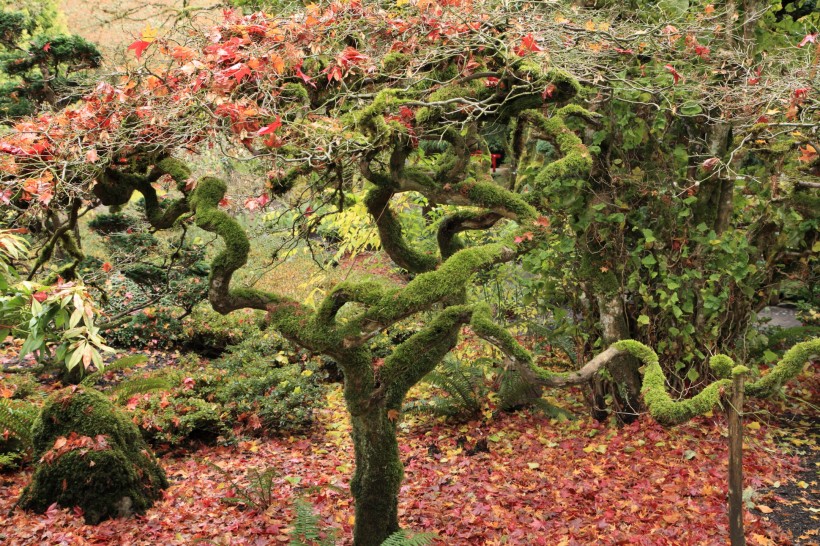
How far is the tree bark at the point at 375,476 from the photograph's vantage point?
14.6 ft

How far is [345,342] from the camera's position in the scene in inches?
155

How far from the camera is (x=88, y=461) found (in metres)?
5.29

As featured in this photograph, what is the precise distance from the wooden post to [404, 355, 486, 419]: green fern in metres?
3.81

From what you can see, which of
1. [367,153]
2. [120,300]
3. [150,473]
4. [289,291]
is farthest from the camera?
[289,291]

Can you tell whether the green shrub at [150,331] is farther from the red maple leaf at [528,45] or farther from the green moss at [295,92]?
the red maple leaf at [528,45]

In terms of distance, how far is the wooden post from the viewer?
364 cm

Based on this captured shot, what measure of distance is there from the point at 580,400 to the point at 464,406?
1.35 m

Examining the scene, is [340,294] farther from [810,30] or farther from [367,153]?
[810,30]

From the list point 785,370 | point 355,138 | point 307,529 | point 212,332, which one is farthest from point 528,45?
point 212,332

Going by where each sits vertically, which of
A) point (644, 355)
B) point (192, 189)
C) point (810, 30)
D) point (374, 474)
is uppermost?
point (810, 30)

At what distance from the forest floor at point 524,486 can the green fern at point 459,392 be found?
6.8 inches

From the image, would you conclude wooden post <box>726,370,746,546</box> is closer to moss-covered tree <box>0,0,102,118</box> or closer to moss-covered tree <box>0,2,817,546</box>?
moss-covered tree <box>0,2,817,546</box>

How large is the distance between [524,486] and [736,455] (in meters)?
2.57

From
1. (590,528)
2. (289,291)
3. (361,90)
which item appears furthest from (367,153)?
(289,291)
